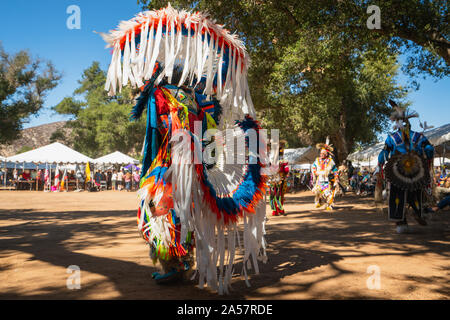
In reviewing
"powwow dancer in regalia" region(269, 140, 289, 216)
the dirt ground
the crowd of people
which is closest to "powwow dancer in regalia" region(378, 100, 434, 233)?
the dirt ground

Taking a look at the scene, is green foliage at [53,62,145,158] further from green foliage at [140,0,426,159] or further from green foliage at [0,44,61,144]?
green foliage at [140,0,426,159]

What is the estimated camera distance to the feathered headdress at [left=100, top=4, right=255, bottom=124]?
3359 mm

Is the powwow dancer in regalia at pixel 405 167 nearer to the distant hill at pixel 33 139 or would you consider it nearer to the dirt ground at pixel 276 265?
the dirt ground at pixel 276 265

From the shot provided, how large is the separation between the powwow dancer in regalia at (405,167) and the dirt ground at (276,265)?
50cm

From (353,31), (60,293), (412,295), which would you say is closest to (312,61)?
(353,31)

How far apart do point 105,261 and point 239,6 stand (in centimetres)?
811

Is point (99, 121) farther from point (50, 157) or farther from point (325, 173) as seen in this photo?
point (325, 173)

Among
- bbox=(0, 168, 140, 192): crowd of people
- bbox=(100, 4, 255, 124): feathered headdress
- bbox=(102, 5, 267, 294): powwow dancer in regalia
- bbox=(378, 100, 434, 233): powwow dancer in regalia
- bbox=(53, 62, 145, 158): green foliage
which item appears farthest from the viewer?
bbox=(53, 62, 145, 158): green foliage

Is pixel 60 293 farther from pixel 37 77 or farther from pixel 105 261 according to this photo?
pixel 37 77

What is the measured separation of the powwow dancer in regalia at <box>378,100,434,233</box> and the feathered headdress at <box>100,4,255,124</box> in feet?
14.4

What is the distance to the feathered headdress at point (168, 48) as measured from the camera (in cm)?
336

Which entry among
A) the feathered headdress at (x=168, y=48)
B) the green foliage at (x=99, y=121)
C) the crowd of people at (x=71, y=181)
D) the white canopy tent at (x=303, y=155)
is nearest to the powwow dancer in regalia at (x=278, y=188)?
the feathered headdress at (x=168, y=48)

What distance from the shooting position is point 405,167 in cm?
639

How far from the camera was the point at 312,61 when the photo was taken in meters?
9.58
